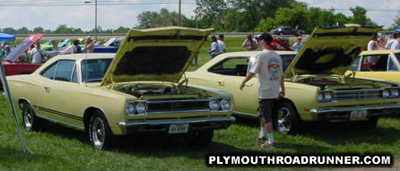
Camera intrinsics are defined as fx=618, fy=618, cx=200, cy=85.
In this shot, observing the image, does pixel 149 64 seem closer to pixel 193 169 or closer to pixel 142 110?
pixel 142 110

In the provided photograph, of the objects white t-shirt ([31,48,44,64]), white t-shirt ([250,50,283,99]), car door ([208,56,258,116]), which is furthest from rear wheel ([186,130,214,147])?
white t-shirt ([31,48,44,64])

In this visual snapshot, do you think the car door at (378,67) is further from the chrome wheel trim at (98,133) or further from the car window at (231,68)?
the chrome wheel trim at (98,133)

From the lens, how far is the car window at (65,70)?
30.3 ft

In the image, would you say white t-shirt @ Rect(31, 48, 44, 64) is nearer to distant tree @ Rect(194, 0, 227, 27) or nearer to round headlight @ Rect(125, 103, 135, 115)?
round headlight @ Rect(125, 103, 135, 115)

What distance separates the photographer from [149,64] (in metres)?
8.91

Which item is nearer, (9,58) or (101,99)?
(101,99)

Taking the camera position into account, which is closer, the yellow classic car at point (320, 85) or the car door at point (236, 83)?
the yellow classic car at point (320, 85)

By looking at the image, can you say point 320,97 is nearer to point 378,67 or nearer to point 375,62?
point 378,67

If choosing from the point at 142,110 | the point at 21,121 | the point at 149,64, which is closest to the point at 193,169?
the point at 142,110

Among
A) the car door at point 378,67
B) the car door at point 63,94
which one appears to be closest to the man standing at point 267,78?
the car door at point 63,94

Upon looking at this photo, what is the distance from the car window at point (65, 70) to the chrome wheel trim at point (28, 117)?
0.89 meters

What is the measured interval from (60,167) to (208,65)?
4681 mm

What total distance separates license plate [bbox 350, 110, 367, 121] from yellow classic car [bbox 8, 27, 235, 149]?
2.09 metres

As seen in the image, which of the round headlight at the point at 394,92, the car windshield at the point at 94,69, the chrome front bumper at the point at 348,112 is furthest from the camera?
the round headlight at the point at 394,92
